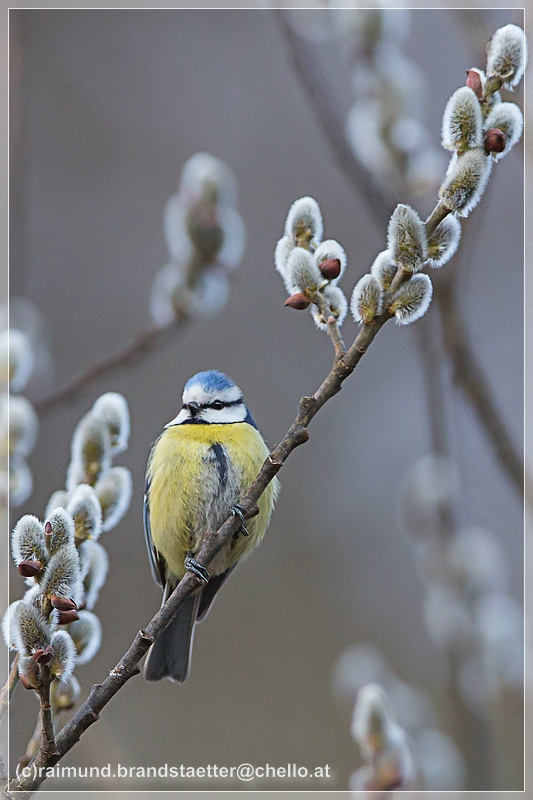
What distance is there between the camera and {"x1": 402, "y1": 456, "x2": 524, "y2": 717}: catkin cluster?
7.45 ft

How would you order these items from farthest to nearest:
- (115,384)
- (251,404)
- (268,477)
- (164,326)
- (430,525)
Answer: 1. (251,404)
2. (115,384)
3. (430,525)
4. (164,326)
5. (268,477)

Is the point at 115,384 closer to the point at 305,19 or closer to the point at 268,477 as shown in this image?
the point at 305,19

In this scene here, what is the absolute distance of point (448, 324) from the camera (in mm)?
1647

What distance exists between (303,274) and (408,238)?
21 centimetres

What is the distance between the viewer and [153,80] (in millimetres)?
5258

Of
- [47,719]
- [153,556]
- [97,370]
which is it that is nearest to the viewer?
[47,719]

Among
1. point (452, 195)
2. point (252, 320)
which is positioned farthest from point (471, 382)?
point (252, 320)

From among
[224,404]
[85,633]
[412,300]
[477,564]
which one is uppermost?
[224,404]

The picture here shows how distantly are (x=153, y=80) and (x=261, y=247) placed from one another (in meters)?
1.29

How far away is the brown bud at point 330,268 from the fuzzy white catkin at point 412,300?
0.16 metres

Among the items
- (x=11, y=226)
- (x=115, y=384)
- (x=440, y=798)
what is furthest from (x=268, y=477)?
(x=115, y=384)

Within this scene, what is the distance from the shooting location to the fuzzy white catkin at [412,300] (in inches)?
48.5

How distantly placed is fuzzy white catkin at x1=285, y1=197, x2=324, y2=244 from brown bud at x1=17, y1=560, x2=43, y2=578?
28.1 inches

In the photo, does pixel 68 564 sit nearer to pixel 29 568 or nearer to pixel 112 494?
pixel 29 568
